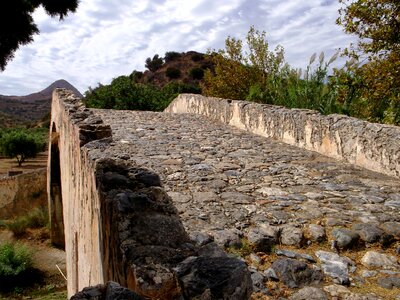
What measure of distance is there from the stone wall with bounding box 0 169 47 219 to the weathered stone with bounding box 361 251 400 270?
49.6 feet

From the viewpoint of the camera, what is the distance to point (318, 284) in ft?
6.81

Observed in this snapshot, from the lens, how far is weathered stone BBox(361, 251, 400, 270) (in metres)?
2.26

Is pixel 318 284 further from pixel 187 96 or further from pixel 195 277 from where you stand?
pixel 187 96

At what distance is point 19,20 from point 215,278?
9.98 m

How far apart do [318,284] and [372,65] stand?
18.4ft

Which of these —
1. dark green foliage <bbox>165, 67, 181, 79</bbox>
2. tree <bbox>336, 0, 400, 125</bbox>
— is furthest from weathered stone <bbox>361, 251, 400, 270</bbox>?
dark green foliage <bbox>165, 67, 181, 79</bbox>

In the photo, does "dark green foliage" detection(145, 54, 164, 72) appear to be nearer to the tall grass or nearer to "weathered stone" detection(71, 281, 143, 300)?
the tall grass

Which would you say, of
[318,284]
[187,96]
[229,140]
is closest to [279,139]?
[229,140]

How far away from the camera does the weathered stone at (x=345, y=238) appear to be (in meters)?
2.49

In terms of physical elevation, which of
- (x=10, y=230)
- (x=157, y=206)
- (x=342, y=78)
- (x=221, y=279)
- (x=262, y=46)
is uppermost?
(x=262, y=46)

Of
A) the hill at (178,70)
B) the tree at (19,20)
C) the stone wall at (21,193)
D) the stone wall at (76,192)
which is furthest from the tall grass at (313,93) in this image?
the hill at (178,70)

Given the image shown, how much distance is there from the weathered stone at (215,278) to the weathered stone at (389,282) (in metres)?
0.89

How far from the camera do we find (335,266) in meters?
2.25

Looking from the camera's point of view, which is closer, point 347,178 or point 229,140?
point 347,178
